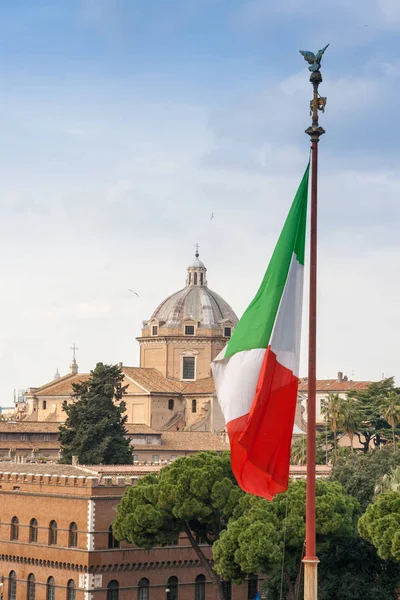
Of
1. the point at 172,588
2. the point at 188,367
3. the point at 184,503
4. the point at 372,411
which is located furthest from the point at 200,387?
the point at 184,503

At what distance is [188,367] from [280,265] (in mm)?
94316

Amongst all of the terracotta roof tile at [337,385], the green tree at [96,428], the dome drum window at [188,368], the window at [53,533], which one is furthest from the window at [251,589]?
the terracotta roof tile at [337,385]

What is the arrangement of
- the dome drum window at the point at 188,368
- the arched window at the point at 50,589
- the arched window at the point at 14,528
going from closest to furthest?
the arched window at the point at 50,589
the arched window at the point at 14,528
the dome drum window at the point at 188,368

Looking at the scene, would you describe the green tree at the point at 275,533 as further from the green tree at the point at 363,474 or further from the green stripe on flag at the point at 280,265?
the green stripe on flag at the point at 280,265

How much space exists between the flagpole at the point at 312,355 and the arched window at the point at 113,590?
37.0m

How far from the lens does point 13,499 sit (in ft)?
199

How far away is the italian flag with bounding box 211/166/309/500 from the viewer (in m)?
19.4

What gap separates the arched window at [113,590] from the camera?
181 ft

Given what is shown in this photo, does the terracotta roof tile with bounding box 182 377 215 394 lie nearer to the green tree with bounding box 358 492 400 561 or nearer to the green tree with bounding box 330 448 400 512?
the green tree with bounding box 330 448 400 512

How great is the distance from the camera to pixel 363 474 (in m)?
56.7

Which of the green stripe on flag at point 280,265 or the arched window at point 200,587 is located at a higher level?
the green stripe on flag at point 280,265

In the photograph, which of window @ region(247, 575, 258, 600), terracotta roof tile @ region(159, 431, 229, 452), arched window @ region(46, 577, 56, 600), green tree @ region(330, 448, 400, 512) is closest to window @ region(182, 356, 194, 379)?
terracotta roof tile @ region(159, 431, 229, 452)

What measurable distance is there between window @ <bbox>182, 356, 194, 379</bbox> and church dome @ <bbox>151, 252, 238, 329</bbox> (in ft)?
9.83

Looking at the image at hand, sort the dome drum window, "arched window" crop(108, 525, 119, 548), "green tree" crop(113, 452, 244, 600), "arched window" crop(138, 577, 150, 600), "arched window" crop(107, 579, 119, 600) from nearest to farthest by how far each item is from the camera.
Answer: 1. "green tree" crop(113, 452, 244, 600)
2. "arched window" crop(107, 579, 119, 600)
3. "arched window" crop(108, 525, 119, 548)
4. "arched window" crop(138, 577, 150, 600)
5. the dome drum window
